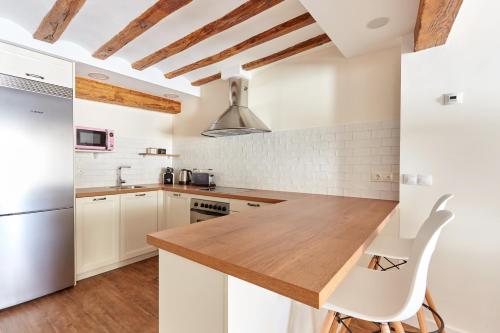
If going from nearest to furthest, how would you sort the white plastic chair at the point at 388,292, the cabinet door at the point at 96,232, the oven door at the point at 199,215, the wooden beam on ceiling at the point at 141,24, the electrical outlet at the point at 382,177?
the white plastic chair at the point at 388,292 < the wooden beam on ceiling at the point at 141,24 < the electrical outlet at the point at 382,177 < the cabinet door at the point at 96,232 < the oven door at the point at 199,215

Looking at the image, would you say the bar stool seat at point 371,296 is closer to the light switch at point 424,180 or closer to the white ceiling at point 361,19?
the light switch at point 424,180

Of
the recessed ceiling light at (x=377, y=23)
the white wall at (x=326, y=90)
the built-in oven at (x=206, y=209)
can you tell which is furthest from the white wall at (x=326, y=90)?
the built-in oven at (x=206, y=209)

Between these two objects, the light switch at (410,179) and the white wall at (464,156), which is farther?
the light switch at (410,179)

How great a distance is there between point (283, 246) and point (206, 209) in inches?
80.6

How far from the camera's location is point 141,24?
1.99 m

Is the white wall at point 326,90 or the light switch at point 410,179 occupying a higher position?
the white wall at point 326,90

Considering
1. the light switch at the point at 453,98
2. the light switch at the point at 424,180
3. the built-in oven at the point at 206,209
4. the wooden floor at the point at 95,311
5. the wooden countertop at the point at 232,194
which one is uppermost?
the light switch at the point at 453,98

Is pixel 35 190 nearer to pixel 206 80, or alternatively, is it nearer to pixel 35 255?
pixel 35 255

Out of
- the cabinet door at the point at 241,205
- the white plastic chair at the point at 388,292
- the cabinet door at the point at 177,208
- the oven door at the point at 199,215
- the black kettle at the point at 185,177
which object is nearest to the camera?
the white plastic chair at the point at 388,292

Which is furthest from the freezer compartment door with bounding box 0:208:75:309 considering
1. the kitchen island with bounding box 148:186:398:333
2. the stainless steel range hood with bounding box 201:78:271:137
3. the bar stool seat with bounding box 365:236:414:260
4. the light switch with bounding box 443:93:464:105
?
the light switch with bounding box 443:93:464:105

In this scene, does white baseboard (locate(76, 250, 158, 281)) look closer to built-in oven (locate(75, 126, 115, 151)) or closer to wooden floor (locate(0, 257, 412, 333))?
wooden floor (locate(0, 257, 412, 333))

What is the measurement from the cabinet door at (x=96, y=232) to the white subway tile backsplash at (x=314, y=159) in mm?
1390

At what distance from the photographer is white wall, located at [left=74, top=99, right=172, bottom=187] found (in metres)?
3.10

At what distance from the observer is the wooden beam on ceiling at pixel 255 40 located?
1987 millimetres
